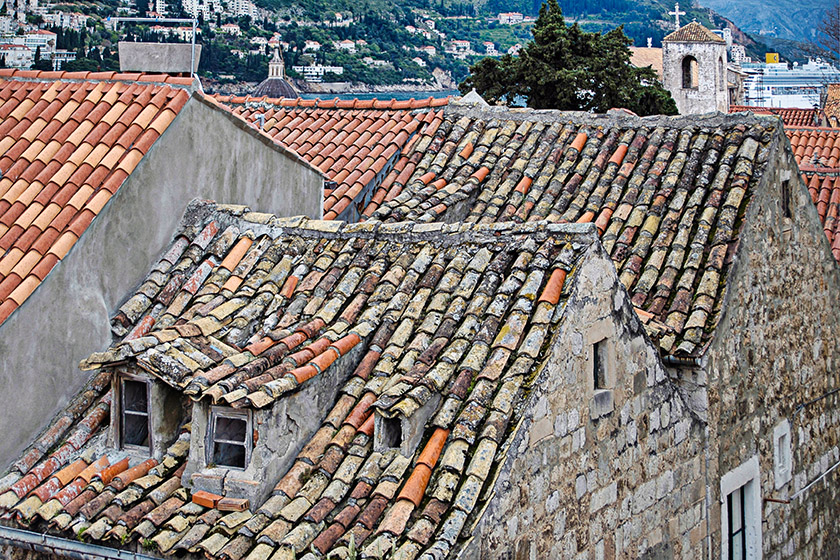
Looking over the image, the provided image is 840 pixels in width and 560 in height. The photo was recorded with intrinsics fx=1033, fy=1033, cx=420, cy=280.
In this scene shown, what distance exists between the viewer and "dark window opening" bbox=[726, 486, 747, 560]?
1079cm

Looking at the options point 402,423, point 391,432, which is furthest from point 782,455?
point 402,423

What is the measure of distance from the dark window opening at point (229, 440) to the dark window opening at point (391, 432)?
0.97 metres

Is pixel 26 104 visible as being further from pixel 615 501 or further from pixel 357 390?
pixel 615 501

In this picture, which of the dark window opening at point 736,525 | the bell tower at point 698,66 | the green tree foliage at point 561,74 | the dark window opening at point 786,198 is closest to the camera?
the dark window opening at point 736,525

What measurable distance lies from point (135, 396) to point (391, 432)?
212cm

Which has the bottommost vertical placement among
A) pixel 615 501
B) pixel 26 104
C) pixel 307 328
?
pixel 615 501

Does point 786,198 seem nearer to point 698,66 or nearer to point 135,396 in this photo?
point 135,396

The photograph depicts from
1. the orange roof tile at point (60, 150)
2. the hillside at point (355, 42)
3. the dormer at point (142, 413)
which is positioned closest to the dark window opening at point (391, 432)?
the dormer at point (142, 413)

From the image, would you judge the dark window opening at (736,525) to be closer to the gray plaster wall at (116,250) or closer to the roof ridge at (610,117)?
the roof ridge at (610,117)

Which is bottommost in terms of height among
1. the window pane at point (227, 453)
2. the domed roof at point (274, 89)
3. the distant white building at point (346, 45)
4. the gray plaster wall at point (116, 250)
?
the window pane at point (227, 453)

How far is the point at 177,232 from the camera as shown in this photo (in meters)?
9.59

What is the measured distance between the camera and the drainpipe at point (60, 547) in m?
6.97

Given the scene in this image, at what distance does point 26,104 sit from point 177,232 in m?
2.24

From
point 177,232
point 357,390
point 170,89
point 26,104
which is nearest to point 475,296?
point 357,390
